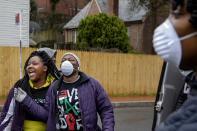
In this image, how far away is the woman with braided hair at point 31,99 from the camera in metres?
3.24

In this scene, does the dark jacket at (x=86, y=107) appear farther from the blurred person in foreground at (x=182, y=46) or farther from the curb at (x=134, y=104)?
Result: the curb at (x=134, y=104)

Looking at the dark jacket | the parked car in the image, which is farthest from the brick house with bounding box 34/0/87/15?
the parked car

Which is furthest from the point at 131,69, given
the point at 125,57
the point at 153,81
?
the point at 153,81

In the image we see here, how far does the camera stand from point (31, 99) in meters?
3.26

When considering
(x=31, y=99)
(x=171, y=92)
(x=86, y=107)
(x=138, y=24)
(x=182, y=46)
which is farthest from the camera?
(x=138, y=24)

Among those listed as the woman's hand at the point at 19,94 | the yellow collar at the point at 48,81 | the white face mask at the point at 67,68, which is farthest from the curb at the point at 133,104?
the woman's hand at the point at 19,94

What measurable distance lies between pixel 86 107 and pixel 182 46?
79.0 inches

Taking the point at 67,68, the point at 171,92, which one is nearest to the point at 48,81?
the point at 67,68

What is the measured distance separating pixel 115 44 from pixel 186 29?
61.0 feet

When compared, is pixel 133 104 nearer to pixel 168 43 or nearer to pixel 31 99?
pixel 31 99

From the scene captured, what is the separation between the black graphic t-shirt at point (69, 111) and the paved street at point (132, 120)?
4.87 m

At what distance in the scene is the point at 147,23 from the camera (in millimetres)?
27406

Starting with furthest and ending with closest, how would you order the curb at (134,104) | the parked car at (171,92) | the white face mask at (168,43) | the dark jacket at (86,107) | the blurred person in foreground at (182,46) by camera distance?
the curb at (134,104) → the dark jacket at (86,107) → the parked car at (171,92) → the white face mask at (168,43) → the blurred person in foreground at (182,46)

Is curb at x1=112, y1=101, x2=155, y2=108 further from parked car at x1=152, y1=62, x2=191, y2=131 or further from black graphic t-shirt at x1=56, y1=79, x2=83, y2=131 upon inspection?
parked car at x1=152, y1=62, x2=191, y2=131
